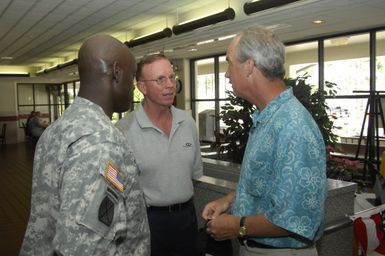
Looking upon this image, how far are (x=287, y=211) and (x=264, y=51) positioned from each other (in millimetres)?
558

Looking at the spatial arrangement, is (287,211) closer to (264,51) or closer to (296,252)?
(296,252)

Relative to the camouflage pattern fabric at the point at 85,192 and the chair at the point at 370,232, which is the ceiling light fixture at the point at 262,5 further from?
the camouflage pattern fabric at the point at 85,192

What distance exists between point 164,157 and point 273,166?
3.04 ft

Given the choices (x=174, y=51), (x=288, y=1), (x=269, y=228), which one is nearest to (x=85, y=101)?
(x=269, y=228)

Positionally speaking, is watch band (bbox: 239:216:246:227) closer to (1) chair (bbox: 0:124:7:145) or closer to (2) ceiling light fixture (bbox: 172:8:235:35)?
(2) ceiling light fixture (bbox: 172:8:235:35)

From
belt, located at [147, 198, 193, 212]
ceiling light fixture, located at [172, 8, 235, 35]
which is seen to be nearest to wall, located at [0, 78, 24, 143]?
ceiling light fixture, located at [172, 8, 235, 35]

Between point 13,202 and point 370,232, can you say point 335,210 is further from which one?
point 13,202

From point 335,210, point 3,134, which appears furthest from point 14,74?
point 335,210

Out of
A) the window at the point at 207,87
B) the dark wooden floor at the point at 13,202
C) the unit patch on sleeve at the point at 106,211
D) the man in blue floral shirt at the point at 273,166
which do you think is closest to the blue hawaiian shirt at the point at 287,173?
the man in blue floral shirt at the point at 273,166

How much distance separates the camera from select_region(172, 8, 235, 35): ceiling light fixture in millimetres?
5445

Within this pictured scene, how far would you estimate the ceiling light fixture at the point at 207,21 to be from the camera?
5445 millimetres

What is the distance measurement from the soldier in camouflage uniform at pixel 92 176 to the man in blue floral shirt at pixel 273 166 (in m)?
0.40

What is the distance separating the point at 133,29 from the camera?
8281mm

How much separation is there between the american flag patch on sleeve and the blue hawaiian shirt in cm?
51
